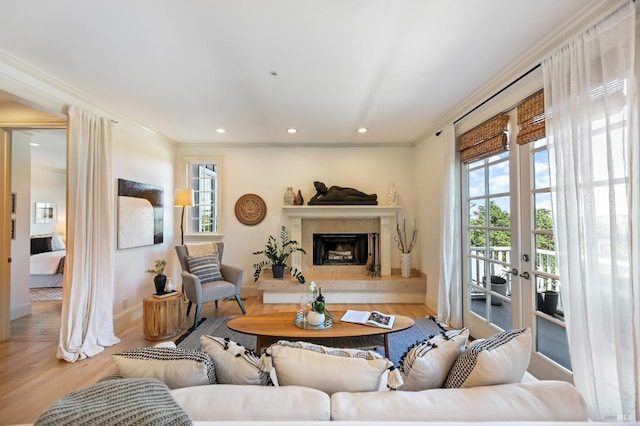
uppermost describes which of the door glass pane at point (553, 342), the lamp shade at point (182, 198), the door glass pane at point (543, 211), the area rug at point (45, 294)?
the lamp shade at point (182, 198)

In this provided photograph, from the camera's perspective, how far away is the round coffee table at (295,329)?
7.28 ft

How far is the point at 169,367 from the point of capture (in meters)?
1.07

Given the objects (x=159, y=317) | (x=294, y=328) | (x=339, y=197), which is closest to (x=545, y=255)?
(x=294, y=328)

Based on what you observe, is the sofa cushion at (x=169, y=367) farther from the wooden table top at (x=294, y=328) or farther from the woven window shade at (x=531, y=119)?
the woven window shade at (x=531, y=119)

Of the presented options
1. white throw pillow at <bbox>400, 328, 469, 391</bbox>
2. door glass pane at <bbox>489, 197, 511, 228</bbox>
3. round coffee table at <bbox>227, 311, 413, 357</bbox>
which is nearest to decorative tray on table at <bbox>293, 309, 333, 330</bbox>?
round coffee table at <bbox>227, 311, 413, 357</bbox>

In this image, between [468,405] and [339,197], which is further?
[339,197]

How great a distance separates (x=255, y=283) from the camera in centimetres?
463

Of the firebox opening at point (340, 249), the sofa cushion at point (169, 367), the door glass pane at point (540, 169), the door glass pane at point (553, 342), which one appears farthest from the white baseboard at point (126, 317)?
the door glass pane at point (540, 169)

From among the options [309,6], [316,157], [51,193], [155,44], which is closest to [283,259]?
[316,157]

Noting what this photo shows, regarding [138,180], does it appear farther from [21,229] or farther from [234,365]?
[234,365]

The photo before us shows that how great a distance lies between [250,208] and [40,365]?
9.73ft

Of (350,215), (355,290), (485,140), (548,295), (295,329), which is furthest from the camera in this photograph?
(350,215)

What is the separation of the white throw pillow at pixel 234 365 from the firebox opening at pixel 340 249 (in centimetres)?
359

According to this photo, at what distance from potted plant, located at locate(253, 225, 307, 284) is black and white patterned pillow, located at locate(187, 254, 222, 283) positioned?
0.70m
